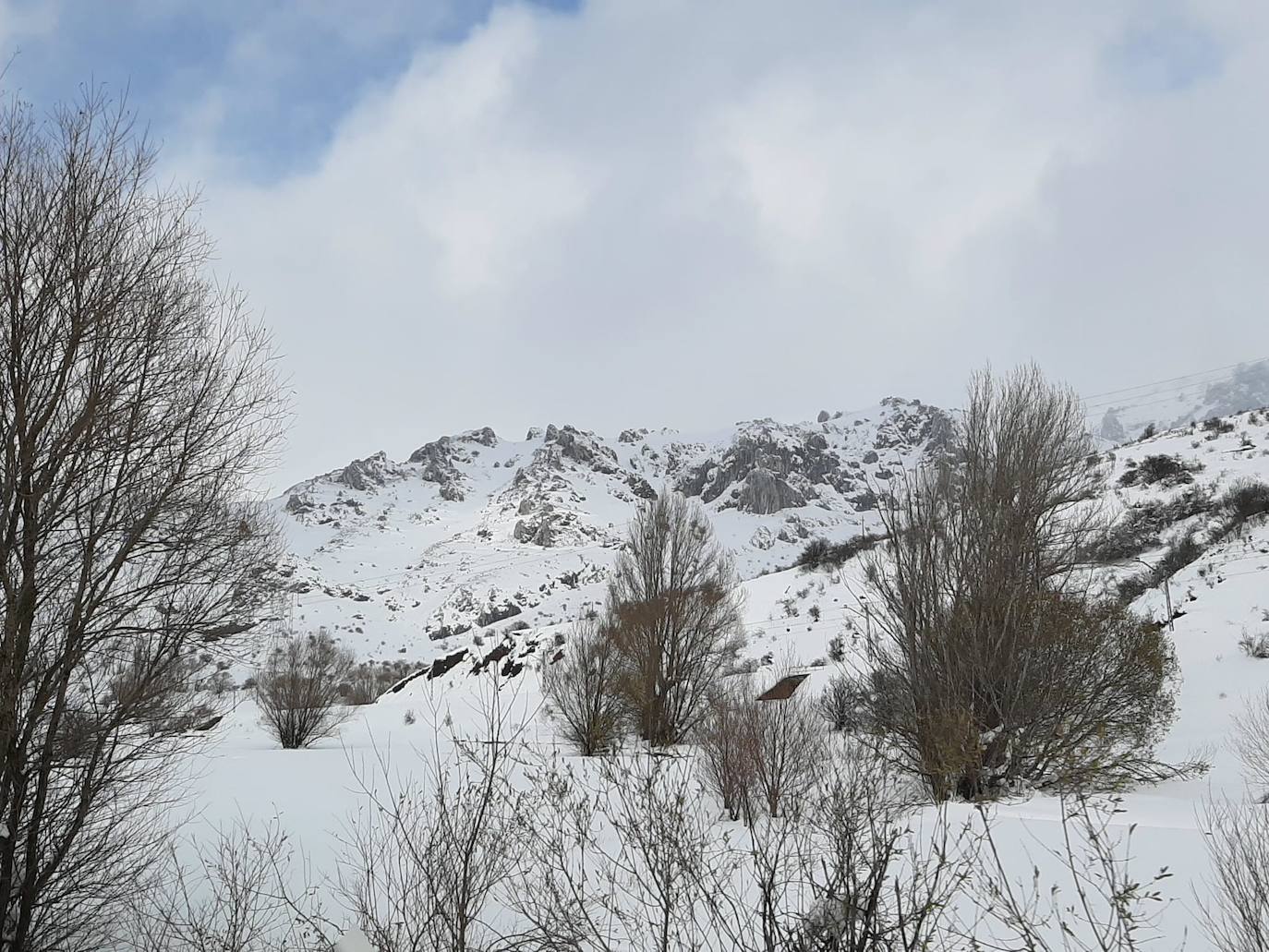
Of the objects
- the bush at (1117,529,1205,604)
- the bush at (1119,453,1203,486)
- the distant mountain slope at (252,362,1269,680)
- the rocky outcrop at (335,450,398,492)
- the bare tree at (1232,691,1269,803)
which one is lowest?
the bare tree at (1232,691,1269,803)

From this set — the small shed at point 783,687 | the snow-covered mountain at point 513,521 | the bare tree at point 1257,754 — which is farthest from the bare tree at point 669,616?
the snow-covered mountain at point 513,521

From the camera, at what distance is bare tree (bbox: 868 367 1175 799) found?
10.7 metres

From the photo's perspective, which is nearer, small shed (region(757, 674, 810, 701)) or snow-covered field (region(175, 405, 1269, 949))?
snow-covered field (region(175, 405, 1269, 949))

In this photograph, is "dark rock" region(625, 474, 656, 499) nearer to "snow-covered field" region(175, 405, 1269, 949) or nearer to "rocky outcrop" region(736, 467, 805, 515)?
"rocky outcrop" region(736, 467, 805, 515)

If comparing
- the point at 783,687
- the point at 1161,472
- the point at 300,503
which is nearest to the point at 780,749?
the point at 783,687

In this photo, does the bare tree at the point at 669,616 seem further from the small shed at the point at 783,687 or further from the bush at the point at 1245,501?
the bush at the point at 1245,501

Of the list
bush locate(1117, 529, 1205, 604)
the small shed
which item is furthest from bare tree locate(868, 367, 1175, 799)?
bush locate(1117, 529, 1205, 604)

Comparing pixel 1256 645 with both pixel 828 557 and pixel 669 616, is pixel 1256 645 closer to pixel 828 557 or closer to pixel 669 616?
pixel 669 616

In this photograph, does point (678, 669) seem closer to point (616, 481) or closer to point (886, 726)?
point (886, 726)

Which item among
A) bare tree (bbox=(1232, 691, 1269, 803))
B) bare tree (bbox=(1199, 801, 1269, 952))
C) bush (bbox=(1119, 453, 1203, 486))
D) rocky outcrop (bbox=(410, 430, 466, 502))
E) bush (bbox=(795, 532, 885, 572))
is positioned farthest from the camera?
rocky outcrop (bbox=(410, 430, 466, 502))

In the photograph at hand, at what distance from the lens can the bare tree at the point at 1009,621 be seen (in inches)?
420

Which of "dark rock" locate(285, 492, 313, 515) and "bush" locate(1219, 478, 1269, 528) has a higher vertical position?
"dark rock" locate(285, 492, 313, 515)

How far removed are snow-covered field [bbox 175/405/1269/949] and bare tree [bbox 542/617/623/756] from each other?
1.27 metres

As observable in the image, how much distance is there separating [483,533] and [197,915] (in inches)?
4534
